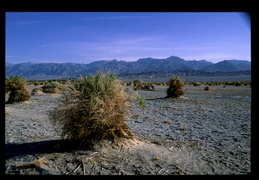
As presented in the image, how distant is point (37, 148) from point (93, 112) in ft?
6.11

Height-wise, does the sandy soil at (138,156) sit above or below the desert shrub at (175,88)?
below

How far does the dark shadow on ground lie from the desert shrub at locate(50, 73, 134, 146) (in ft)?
0.76

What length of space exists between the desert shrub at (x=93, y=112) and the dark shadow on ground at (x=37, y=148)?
23cm

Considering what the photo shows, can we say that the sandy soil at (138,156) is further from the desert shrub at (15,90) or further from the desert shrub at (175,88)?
the desert shrub at (175,88)

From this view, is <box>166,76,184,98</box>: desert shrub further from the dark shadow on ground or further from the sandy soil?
the dark shadow on ground

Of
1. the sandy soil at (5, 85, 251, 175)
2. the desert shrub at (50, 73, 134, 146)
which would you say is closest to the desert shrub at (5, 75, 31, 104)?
the sandy soil at (5, 85, 251, 175)

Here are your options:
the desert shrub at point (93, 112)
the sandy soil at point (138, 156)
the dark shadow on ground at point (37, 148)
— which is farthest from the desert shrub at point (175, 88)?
the dark shadow on ground at point (37, 148)

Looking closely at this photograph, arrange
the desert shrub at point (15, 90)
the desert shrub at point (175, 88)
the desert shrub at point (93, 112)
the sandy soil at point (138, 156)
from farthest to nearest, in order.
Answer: the desert shrub at point (175, 88) < the desert shrub at point (15, 90) < the desert shrub at point (93, 112) < the sandy soil at point (138, 156)

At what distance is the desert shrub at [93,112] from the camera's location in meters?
4.80

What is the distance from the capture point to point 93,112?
4.77 meters

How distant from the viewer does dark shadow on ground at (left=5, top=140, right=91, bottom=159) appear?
483 centimetres

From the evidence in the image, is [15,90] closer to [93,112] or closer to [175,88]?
[93,112]

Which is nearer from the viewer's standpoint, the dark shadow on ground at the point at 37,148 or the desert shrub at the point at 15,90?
the dark shadow on ground at the point at 37,148
